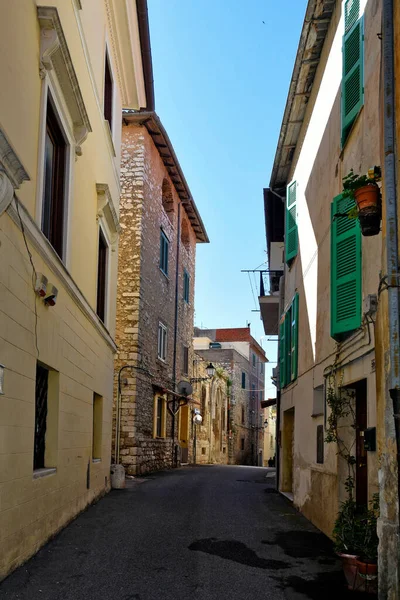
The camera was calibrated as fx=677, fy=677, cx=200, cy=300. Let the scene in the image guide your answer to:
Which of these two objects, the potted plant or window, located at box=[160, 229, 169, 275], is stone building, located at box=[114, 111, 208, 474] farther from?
the potted plant

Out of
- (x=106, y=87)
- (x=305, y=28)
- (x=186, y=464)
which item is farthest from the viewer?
(x=186, y=464)

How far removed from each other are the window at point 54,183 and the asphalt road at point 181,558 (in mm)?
3410

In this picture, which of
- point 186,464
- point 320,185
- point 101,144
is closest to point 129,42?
point 101,144

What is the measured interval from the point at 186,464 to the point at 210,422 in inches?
240

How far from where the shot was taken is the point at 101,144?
36.6ft

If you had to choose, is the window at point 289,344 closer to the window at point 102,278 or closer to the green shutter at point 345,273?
the window at point 102,278

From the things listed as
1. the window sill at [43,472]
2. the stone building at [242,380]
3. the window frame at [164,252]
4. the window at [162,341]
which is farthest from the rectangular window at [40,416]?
the stone building at [242,380]

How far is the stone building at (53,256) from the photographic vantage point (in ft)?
18.3

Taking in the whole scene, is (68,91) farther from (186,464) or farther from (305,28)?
(186,464)

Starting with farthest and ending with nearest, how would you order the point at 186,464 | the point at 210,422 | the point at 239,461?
the point at 239,461, the point at 210,422, the point at 186,464

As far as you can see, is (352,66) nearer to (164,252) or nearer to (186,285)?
(164,252)

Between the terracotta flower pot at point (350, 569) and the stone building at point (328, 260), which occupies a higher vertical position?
the stone building at point (328, 260)

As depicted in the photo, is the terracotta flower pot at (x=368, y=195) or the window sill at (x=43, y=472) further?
the window sill at (x=43, y=472)

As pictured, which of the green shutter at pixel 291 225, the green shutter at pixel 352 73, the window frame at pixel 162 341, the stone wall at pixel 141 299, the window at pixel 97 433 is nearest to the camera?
the green shutter at pixel 352 73
